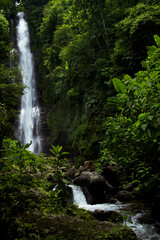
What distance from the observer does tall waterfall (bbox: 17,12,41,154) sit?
15781 millimetres

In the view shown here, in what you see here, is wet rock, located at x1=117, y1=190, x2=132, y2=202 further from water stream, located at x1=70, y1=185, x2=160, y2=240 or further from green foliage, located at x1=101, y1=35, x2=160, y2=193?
green foliage, located at x1=101, y1=35, x2=160, y2=193

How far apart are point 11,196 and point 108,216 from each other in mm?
2833

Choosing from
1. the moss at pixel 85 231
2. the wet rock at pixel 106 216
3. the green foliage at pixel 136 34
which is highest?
the green foliage at pixel 136 34

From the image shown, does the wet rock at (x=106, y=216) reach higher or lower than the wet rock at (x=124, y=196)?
higher

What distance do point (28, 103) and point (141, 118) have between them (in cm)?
1726

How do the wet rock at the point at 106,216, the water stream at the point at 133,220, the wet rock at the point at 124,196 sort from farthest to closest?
the wet rock at the point at 124,196, the wet rock at the point at 106,216, the water stream at the point at 133,220

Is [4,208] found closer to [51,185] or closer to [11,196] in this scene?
[11,196]

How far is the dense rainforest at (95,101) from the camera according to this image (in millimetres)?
2438

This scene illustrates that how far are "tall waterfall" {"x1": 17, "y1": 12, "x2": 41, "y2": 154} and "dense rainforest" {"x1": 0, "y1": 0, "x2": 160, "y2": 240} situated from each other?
813 millimetres

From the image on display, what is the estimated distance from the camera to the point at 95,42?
12.6 m

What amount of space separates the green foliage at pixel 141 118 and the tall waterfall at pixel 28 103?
985 centimetres

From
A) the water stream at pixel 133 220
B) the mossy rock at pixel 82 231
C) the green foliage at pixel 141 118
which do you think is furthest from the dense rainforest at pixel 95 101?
the water stream at pixel 133 220

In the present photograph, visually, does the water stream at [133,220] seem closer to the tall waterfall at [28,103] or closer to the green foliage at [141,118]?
the green foliage at [141,118]

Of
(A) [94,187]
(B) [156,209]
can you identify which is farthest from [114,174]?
(B) [156,209]
